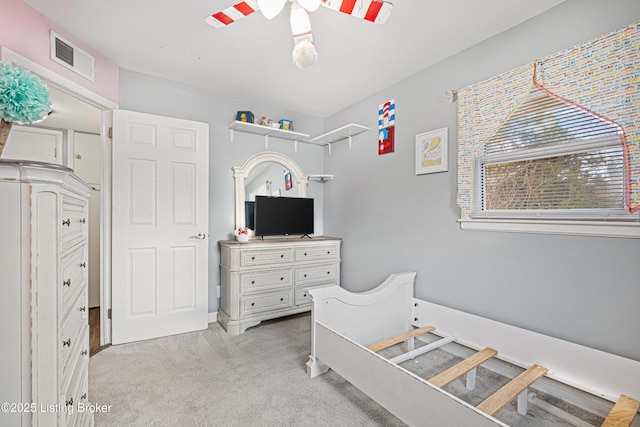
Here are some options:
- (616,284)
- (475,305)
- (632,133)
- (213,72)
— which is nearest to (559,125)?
(632,133)

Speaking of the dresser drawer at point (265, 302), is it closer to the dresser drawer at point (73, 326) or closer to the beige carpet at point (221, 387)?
the beige carpet at point (221, 387)

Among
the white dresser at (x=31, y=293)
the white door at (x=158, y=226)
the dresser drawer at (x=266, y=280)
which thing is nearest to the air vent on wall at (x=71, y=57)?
the white door at (x=158, y=226)

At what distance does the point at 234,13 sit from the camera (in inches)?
58.4

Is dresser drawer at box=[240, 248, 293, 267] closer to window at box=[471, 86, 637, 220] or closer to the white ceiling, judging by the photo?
the white ceiling

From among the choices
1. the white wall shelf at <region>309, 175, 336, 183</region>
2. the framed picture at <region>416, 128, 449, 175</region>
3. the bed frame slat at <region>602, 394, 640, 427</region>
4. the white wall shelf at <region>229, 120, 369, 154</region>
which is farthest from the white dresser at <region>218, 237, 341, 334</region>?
the bed frame slat at <region>602, 394, 640, 427</region>

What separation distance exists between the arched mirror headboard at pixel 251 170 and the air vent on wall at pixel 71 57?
1.46 m

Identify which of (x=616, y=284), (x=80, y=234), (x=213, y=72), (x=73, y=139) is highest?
(x=213, y=72)

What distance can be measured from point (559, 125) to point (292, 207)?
253 cm

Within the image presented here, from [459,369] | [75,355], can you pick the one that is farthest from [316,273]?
[75,355]

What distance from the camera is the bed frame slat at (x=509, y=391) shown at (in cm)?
130

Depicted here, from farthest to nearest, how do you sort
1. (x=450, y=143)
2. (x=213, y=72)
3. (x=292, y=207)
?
(x=292, y=207), (x=213, y=72), (x=450, y=143)

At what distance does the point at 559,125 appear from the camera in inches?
70.6

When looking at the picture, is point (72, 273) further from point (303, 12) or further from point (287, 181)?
point (287, 181)

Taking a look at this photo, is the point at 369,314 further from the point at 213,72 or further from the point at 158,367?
the point at 213,72
